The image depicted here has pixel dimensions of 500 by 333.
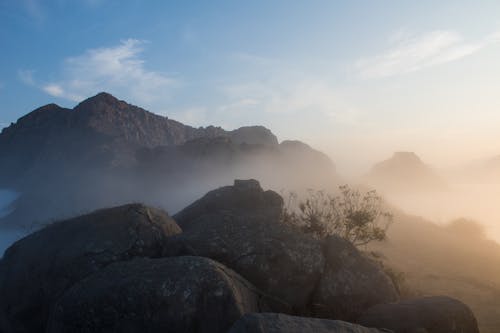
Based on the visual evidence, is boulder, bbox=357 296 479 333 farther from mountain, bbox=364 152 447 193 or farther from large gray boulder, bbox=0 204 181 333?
mountain, bbox=364 152 447 193

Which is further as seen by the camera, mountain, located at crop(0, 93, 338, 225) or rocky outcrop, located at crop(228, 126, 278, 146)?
rocky outcrop, located at crop(228, 126, 278, 146)

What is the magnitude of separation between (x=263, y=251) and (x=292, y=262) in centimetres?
77

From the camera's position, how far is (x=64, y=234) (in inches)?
461

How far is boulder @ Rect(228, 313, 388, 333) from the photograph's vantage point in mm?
6316

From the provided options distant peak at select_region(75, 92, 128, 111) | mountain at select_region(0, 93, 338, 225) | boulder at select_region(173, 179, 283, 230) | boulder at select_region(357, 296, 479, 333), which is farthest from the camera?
distant peak at select_region(75, 92, 128, 111)

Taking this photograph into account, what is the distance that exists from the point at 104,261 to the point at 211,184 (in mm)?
73370

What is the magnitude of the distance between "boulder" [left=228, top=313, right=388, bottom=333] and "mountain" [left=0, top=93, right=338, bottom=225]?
66.5m

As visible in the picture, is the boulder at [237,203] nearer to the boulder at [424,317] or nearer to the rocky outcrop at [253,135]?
the boulder at [424,317]

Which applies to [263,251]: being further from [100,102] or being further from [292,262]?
[100,102]

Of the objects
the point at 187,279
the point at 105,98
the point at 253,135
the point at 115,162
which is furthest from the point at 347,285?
the point at 253,135

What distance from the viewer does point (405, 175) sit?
136 m

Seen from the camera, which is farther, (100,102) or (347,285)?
(100,102)

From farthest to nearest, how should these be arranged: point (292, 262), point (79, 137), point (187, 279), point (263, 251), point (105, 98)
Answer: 1. point (105, 98)
2. point (79, 137)
3. point (263, 251)
4. point (292, 262)
5. point (187, 279)

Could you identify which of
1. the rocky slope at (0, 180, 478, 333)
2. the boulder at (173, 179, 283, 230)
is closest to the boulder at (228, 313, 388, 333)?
the rocky slope at (0, 180, 478, 333)
